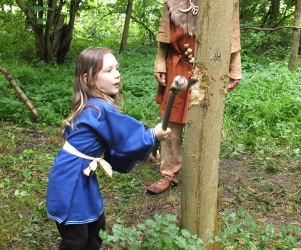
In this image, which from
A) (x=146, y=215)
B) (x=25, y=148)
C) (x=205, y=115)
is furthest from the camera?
(x=25, y=148)

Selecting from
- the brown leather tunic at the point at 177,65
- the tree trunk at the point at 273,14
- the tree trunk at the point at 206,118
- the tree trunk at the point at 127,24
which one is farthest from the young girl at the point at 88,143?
the tree trunk at the point at 273,14

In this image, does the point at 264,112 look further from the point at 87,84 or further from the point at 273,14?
the point at 273,14

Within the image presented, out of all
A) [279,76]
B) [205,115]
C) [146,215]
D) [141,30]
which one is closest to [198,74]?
[205,115]

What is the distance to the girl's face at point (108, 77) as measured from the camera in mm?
2098

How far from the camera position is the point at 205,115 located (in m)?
1.99

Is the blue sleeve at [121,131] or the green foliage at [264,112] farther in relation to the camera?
the green foliage at [264,112]

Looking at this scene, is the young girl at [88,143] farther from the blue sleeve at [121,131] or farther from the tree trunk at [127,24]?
the tree trunk at [127,24]

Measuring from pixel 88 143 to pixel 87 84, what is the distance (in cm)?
36

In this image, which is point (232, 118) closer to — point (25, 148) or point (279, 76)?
point (279, 76)

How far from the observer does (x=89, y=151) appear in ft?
6.74

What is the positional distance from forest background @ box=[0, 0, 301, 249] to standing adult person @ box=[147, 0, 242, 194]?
24 cm

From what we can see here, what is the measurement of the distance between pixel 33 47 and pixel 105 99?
375 inches

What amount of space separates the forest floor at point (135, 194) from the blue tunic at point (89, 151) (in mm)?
827

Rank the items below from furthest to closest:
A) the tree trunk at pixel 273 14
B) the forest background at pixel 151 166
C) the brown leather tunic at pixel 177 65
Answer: the tree trunk at pixel 273 14, the brown leather tunic at pixel 177 65, the forest background at pixel 151 166
